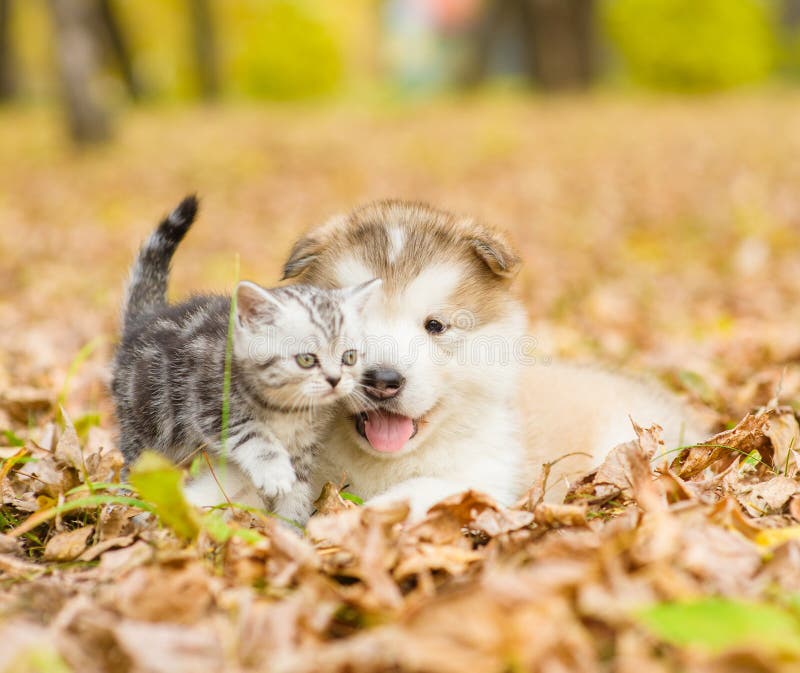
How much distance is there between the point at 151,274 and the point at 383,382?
135 cm

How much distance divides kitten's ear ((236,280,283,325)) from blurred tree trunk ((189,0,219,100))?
969 inches

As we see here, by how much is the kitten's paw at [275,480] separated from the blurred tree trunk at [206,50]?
24.9m

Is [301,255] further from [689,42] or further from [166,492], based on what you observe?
[689,42]

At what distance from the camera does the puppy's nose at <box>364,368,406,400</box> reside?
9.02ft

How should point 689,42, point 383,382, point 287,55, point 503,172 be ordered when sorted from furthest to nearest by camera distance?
point 287,55 < point 689,42 < point 503,172 < point 383,382

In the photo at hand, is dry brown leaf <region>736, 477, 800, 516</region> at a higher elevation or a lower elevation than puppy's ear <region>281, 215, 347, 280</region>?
lower

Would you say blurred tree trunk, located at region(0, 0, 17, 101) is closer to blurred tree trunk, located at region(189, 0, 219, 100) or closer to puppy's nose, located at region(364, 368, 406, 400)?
blurred tree trunk, located at region(189, 0, 219, 100)

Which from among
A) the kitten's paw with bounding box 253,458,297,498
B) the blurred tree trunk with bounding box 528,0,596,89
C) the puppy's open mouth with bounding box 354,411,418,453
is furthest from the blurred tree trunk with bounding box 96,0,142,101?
the kitten's paw with bounding box 253,458,297,498

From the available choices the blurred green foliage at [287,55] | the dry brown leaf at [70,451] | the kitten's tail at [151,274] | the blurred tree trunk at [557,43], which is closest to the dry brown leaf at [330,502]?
the dry brown leaf at [70,451]

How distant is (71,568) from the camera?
245 centimetres

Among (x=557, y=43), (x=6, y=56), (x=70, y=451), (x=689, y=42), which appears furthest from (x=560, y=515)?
(x=6, y=56)

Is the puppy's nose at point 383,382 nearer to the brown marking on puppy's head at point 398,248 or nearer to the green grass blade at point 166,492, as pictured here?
the brown marking on puppy's head at point 398,248

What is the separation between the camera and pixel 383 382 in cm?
A: 275

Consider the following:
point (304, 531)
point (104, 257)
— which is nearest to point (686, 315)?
point (304, 531)
